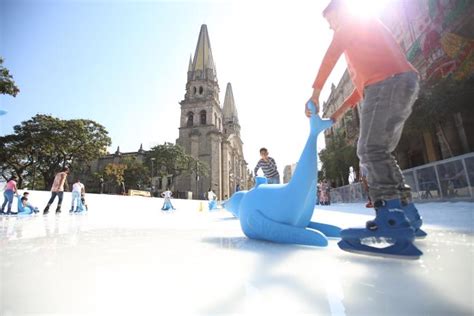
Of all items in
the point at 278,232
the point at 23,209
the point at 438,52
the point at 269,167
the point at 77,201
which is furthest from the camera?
the point at 438,52

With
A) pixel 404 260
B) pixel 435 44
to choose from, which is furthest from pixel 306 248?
pixel 435 44

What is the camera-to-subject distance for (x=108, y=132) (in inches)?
1244

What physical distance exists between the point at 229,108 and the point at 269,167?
243 feet

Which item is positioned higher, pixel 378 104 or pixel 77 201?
pixel 378 104

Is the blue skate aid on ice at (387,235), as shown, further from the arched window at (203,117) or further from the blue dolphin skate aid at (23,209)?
the arched window at (203,117)

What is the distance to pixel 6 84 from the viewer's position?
40.8 ft

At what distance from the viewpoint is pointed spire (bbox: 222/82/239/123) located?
→ 3014 inches

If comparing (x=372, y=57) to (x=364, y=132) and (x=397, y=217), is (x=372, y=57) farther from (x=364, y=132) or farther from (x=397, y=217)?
(x=397, y=217)

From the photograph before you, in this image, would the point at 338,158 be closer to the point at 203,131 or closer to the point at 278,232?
the point at 278,232

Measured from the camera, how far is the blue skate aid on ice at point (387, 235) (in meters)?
1.47

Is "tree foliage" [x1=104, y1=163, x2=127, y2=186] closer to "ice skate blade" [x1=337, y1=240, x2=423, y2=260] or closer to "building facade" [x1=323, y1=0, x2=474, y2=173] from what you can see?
"building facade" [x1=323, y1=0, x2=474, y2=173]

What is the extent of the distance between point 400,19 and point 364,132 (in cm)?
1857

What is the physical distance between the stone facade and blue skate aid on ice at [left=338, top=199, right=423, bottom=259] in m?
46.8

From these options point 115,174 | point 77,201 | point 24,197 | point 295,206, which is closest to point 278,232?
point 295,206
